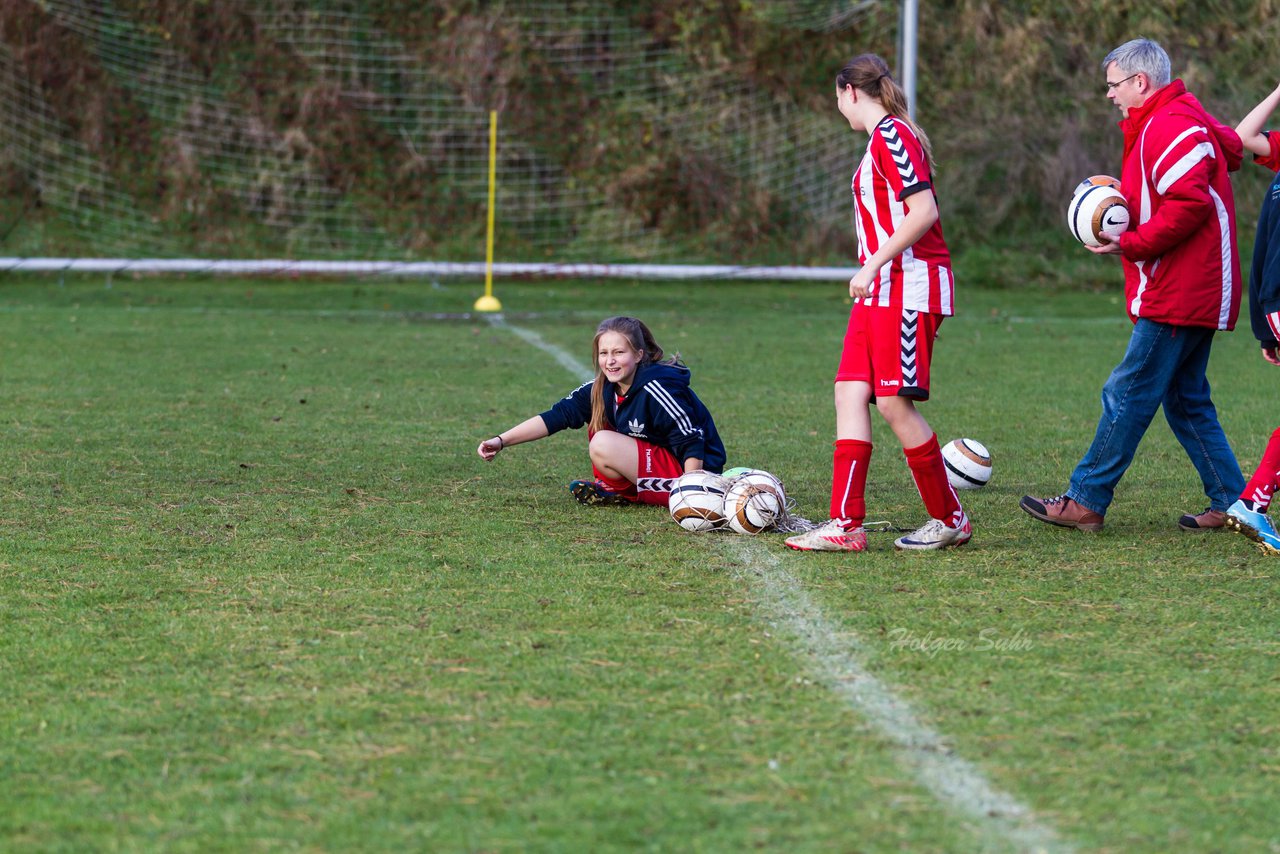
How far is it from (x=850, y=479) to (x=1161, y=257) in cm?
142

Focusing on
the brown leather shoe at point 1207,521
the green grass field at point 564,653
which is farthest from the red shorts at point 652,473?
the brown leather shoe at point 1207,521

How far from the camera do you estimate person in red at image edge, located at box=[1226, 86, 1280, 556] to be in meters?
5.27

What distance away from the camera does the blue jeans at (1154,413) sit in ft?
18.0

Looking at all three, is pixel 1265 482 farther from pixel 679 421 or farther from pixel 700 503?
pixel 679 421

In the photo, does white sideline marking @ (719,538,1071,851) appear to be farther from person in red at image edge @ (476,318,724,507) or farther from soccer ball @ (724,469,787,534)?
person in red at image edge @ (476,318,724,507)

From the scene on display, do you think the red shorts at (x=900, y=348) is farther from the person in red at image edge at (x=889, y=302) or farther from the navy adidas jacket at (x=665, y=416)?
the navy adidas jacket at (x=665, y=416)

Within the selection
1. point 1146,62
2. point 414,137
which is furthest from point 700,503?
point 414,137

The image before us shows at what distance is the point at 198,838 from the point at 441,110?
67.7 ft

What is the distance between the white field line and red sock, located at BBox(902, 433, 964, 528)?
0.58 metres

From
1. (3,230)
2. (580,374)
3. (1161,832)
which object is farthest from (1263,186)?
(1161,832)

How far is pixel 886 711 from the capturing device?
349cm

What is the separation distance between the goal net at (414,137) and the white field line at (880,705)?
16429mm

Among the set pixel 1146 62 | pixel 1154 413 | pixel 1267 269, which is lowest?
pixel 1154 413

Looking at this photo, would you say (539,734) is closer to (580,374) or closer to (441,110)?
(580,374)
